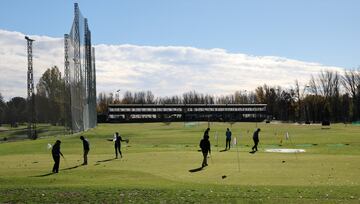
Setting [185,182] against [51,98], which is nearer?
[185,182]

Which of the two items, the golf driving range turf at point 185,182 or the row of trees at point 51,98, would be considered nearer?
the golf driving range turf at point 185,182

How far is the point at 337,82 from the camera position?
Result: 192 meters

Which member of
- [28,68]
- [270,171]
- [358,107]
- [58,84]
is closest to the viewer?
[270,171]

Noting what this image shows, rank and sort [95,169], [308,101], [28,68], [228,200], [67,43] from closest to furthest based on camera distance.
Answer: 1. [228,200]
2. [95,169]
3. [28,68]
4. [67,43]
5. [308,101]

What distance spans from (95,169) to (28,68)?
188ft

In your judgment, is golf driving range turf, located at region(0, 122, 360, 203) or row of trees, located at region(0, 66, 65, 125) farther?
row of trees, located at region(0, 66, 65, 125)

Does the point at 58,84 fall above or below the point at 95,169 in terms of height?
above

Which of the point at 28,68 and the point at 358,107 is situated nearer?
the point at 28,68

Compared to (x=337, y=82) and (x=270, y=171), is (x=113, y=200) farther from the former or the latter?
(x=337, y=82)

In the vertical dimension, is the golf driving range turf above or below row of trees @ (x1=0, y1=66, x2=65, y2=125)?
below

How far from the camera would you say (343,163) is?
33281 millimetres

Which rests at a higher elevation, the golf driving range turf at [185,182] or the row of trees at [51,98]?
the row of trees at [51,98]

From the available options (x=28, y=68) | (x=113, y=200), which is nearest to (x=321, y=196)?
(x=113, y=200)

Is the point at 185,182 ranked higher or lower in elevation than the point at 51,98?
lower
